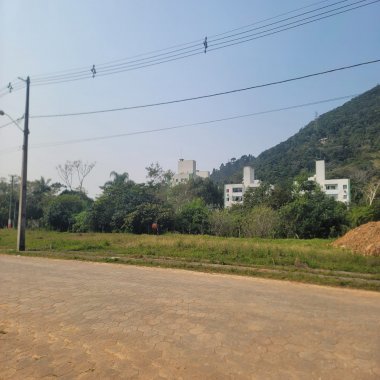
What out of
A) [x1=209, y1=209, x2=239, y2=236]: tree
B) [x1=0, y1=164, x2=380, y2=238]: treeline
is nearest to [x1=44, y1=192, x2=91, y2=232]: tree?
[x1=0, y1=164, x2=380, y2=238]: treeline

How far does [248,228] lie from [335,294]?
79.5 ft

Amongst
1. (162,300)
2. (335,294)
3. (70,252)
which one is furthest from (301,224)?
(162,300)

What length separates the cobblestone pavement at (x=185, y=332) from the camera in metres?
4.76

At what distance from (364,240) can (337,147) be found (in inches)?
3407

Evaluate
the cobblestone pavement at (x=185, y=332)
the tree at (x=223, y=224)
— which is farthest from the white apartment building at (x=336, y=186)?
the cobblestone pavement at (x=185, y=332)

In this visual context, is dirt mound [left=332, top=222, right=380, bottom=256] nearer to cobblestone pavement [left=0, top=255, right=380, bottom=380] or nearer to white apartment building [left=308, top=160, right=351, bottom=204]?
cobblestone pavement [left=0, top=255, right=380, bottom=380]

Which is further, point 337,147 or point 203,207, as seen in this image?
point 337,147

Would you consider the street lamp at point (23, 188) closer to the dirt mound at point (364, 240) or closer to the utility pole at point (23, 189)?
the utility pole at point (23, 189)

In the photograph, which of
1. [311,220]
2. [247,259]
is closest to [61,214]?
[311,220]

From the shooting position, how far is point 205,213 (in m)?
39.9

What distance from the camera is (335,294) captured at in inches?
397

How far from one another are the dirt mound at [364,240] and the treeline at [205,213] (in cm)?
944

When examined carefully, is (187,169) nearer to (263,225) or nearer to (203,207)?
(203,207)

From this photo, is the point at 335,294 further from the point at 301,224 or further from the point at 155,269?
the point at 301,224
